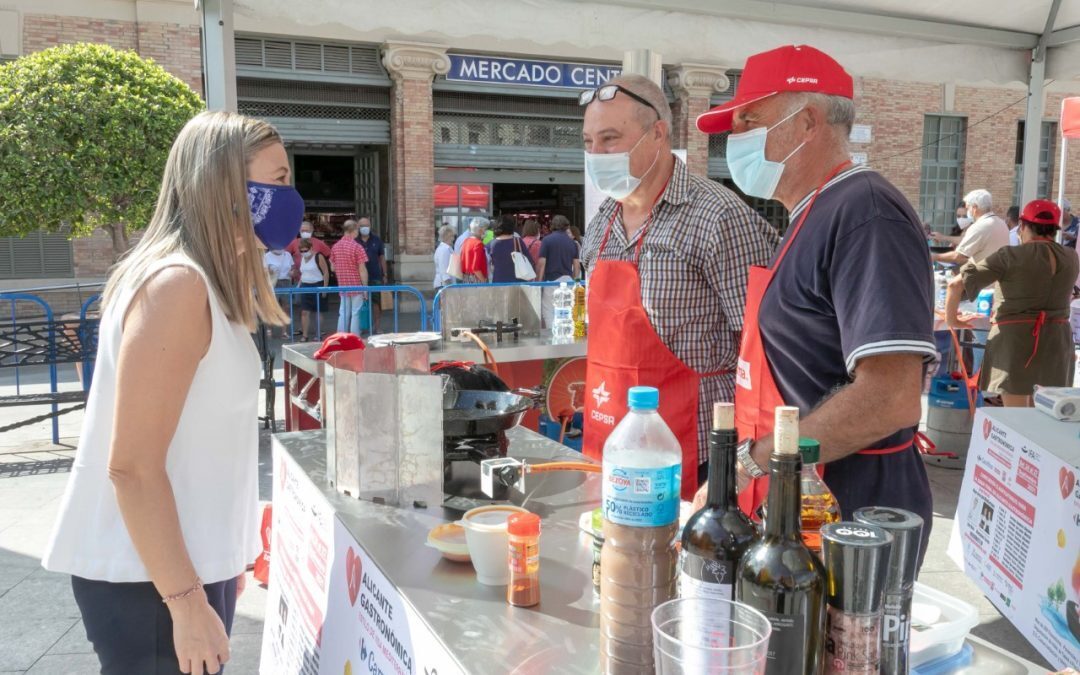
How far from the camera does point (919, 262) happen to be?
1575 mm

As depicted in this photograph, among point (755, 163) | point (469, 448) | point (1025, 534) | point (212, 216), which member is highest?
point (755, 163)

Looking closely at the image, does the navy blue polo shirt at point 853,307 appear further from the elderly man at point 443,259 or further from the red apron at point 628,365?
the elderly man at point 443,259

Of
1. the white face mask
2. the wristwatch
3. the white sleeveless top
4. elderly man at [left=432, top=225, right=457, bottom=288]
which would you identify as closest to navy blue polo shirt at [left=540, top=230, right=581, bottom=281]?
elderly man at [left=432, top=225, right=457, bottom=288]

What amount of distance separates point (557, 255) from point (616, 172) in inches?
339

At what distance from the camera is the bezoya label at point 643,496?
1149mm

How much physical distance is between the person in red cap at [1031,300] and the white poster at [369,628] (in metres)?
4.98

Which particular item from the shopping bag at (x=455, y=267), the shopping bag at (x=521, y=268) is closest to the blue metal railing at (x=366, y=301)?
the shopping bag at (x=455, y=267)

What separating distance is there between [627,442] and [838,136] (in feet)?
3.62

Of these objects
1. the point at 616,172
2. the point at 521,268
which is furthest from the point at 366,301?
the point at 616,172

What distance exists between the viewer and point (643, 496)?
115 cm

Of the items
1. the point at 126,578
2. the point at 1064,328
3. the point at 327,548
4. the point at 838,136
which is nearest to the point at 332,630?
the point at 327,548

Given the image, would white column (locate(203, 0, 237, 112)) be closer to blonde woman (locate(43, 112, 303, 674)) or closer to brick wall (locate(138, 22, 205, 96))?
blonde woman (locate(43, 112, 303, 674))

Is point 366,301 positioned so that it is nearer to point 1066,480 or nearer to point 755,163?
point 1066,480

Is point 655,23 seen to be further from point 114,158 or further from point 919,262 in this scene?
point 114,158
